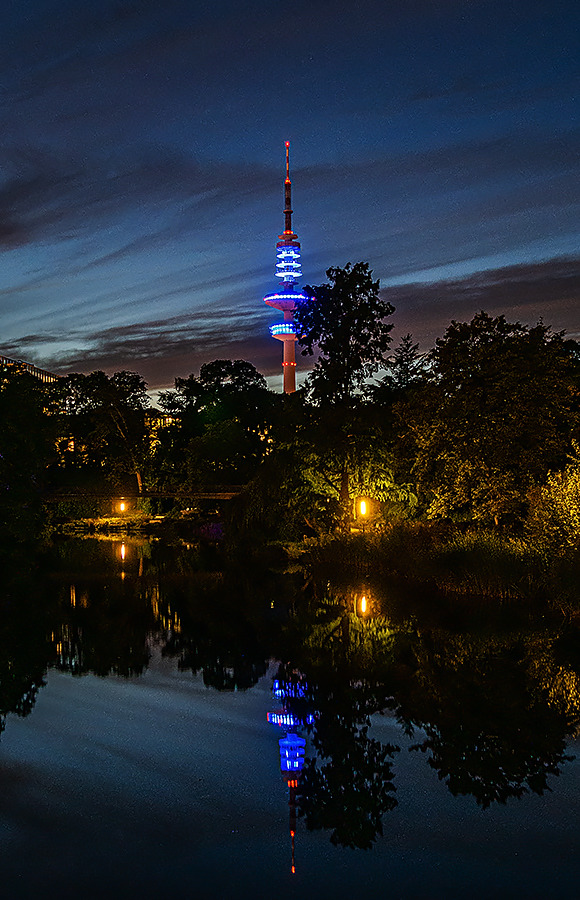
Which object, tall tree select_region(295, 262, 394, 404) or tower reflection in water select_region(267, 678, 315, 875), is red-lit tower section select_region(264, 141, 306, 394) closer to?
tall tree select_region(295, 262, 394, 404)

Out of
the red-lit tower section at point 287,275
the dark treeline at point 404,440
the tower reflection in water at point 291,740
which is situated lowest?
the tower reflection in water at point 291,740

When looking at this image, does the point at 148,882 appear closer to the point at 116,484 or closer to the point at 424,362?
the point at 424,362

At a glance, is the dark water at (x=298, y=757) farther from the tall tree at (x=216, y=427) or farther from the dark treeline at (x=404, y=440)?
the tall tree at (x=216, y=427)

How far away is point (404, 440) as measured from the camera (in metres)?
32.7

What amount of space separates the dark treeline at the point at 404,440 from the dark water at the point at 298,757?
6436 mm

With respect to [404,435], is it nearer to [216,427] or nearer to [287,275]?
[216,427]

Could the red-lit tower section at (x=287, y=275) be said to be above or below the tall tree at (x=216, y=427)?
above

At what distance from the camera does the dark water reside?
324 inches

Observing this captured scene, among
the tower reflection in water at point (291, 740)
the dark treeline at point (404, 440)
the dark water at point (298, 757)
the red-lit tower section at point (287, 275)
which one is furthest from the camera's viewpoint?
the red-lit tower section at point (287, 275)

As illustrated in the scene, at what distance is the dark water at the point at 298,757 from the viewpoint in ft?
27.0

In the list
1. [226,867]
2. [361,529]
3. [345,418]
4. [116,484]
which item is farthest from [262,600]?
[116,484]

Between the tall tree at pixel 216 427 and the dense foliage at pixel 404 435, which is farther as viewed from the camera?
the tall tree at pixel 216 427

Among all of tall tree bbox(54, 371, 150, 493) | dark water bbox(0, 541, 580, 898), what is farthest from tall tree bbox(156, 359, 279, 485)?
dark water bbox(0, 541, 580, 898)

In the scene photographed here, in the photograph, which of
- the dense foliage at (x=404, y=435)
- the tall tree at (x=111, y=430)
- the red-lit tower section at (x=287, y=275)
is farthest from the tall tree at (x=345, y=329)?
the red-lit tower section at (x=287, y=275)
